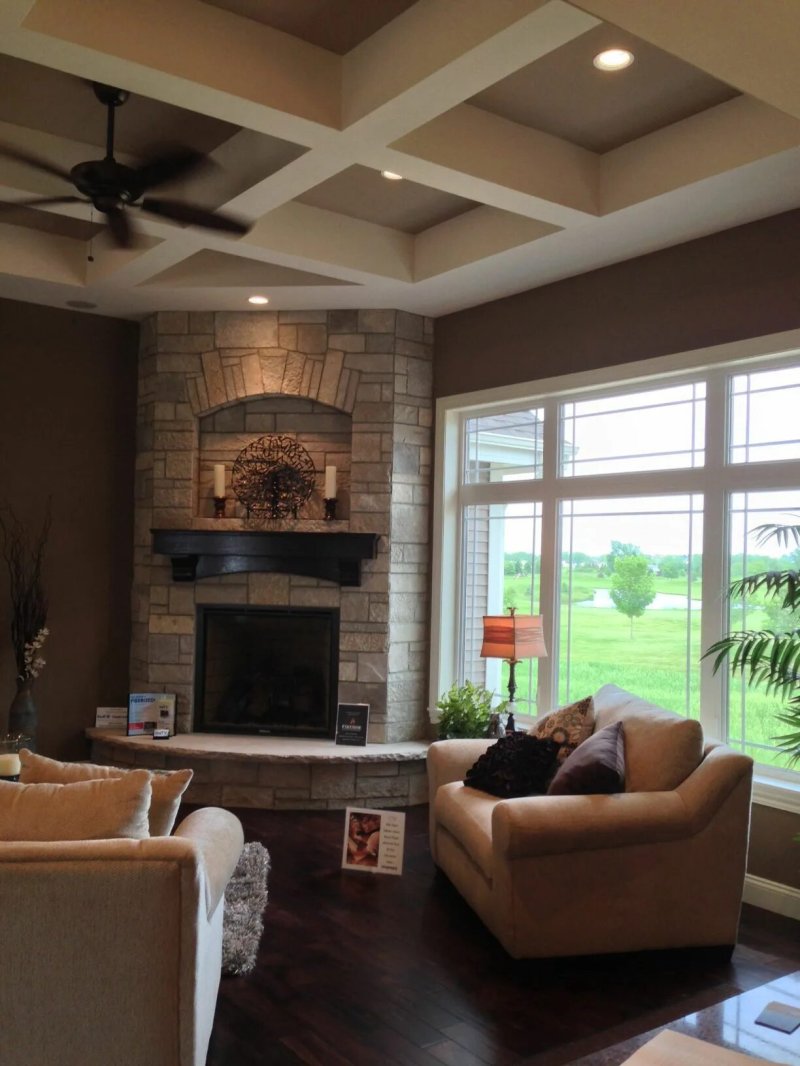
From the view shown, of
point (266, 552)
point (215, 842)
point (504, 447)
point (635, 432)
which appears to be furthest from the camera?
point (266, 552)

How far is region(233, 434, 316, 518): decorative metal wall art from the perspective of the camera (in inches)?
239

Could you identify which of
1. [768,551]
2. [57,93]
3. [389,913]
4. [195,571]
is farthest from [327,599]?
[57,93]

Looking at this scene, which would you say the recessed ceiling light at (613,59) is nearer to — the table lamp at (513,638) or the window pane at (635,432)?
the window pane at (635,432)

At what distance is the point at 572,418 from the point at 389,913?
114 inches

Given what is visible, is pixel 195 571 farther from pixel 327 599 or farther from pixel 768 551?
pixel 768 551

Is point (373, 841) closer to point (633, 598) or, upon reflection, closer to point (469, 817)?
point (469, 817)

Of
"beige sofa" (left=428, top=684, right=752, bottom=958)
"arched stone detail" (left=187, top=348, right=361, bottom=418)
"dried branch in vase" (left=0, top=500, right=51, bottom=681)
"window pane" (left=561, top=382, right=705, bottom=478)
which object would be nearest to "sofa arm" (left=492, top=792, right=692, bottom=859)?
"beige sofa" (left=428, top=684, right=752, bottom=958)

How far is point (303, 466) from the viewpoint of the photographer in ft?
20.0

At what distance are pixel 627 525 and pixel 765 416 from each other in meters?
0.97

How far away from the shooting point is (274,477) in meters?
6.10

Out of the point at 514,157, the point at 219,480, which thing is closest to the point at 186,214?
the point at 514,157

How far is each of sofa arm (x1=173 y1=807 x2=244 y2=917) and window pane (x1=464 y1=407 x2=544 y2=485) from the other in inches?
128

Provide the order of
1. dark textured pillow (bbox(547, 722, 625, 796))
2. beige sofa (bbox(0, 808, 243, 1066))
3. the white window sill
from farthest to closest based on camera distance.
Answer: the white window sill, dark textured pillow (bbox(547, 722, 625, 796)), beige sofa (bbox(0, 808, 243, 1066))

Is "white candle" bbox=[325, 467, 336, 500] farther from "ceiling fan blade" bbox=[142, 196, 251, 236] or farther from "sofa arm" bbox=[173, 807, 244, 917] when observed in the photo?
"sofa arm" bbox=[173, 807, 244, 917]
